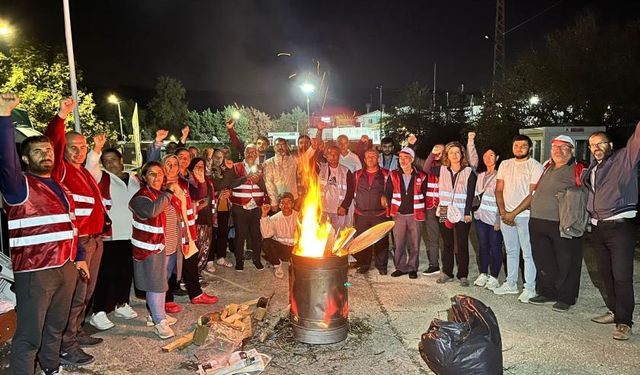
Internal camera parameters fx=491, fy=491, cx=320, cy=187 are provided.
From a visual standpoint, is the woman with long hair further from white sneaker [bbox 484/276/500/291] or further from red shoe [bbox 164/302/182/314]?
red shoe [bbox 164/302/182/314]

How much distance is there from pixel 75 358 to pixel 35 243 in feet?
4.89

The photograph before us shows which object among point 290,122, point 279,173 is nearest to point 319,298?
point 279,173

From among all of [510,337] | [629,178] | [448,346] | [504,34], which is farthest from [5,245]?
[504,34]

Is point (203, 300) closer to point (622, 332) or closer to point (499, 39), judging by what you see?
point (622, 332)

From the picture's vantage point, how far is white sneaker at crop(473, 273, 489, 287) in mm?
6953

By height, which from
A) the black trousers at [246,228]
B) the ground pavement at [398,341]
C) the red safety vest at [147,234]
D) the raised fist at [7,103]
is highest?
the raised fist at [7,103]

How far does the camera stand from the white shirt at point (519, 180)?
6320mm

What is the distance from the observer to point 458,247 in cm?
705

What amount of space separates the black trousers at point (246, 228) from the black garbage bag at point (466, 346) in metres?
4.48

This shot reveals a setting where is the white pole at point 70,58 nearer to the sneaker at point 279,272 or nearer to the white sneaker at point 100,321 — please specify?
the sneaker at point 279,272

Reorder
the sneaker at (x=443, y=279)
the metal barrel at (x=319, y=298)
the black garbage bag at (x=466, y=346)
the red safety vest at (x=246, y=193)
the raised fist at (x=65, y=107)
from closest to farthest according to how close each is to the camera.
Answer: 1. the black garbage bag at (x=466, y=346)
2. the raised fist at (x=65, y=107)
3. the metal barrel at (x=319, y=298)
4. the sneaker at (x=443, y=279)
5. the red safety vest at (x=246, y=193)

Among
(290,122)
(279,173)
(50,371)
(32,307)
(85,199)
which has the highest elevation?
(290,122)

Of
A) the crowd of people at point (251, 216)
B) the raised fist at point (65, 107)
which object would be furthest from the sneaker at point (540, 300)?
the raised fist at point (65, 107)

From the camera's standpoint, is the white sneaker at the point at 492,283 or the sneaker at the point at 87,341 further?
the white sneaker at the point at 492,283
